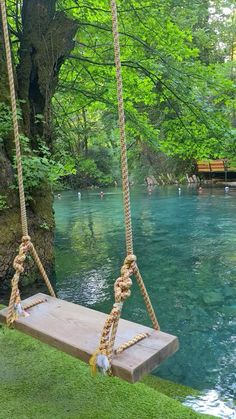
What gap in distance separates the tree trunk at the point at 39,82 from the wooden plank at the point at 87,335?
354cm

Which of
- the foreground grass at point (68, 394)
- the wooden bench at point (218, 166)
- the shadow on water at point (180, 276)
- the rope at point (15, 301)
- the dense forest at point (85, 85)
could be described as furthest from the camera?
the wooden bench at point (218, 166)

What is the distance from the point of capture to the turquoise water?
438 centimetres

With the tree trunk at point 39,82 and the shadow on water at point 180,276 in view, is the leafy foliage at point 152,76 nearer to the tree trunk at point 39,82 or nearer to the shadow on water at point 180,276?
the tree trunk at point 39,82

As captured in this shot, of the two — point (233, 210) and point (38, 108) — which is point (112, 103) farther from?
point (233, 210)

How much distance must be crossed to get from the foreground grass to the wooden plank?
0.71 m

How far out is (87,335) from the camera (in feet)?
8.32

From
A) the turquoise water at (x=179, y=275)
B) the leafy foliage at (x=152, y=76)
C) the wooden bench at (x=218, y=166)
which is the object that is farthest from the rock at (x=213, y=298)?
the wooden bench at (x=218, y=166)

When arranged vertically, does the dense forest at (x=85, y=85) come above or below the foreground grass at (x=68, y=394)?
above

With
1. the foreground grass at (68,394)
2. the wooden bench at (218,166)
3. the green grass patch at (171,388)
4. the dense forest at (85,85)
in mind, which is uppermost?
the dense forest at (85,85)

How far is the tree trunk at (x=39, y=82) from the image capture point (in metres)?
6.58

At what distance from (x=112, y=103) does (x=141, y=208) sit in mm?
8688

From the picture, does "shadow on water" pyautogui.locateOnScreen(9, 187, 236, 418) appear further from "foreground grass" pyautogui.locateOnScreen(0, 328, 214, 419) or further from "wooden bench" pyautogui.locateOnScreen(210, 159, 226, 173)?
"wooden bench" pyautogui.locateOnScreen(210, 159, 226, 173)

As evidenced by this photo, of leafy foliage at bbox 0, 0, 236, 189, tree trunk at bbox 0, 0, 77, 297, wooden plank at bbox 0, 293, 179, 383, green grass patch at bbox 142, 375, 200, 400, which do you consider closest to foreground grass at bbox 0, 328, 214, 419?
green grass patch at bbox 142, 375, 200, 400

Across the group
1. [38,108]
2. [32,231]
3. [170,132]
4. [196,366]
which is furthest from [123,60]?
[196,366]
